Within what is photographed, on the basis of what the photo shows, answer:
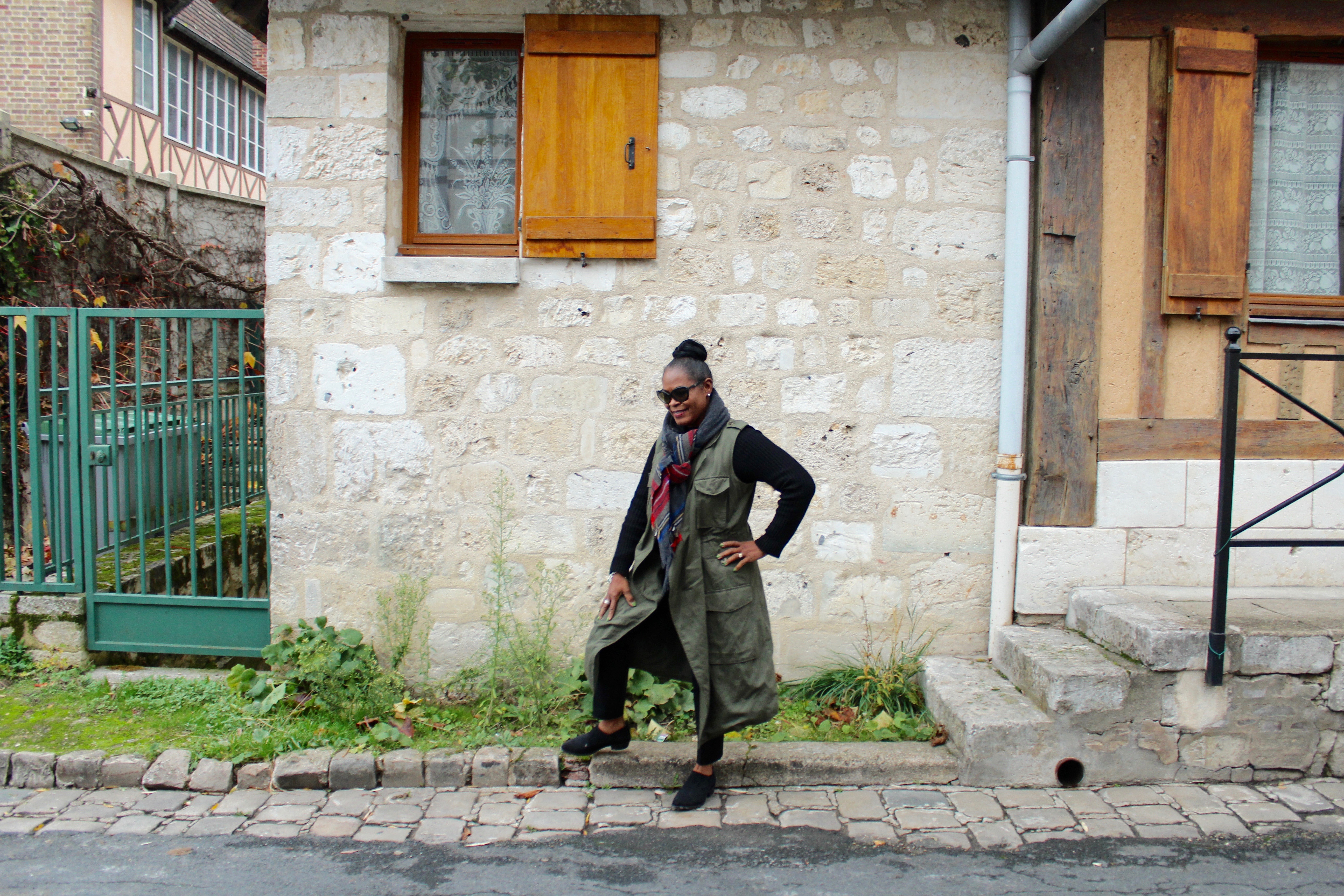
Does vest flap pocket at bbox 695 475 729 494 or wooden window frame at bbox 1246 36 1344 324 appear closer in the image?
vest flap pocket at bbox 695 475 729 494

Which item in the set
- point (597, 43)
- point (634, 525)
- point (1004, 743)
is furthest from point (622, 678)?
point (597, 43)

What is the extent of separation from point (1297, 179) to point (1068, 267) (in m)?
1.29

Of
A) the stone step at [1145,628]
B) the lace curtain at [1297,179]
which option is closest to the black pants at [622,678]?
the stone step at [1145,628]

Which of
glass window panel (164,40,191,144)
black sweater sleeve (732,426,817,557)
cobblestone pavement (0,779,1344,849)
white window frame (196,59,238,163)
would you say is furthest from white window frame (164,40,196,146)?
black sweater sleeve (732,426,817,557)

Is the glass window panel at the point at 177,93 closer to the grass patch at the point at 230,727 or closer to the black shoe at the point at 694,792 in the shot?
the grass patch at the point at 230,727

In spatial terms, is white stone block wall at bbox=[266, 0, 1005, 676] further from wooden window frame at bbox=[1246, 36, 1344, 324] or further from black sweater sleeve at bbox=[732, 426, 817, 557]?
wooden window frame at bbox=[1246, 36, 1344, 324]

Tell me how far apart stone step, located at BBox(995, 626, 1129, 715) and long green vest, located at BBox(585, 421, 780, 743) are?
44.3 inches

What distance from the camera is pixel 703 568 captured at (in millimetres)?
3121

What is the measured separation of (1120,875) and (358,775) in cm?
267

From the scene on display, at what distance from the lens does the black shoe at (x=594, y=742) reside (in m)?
3.41

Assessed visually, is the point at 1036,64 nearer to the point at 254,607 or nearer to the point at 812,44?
the point at 812,44

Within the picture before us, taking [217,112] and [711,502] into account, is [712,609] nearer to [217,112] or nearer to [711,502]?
[711,502]

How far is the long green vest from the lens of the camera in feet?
10.2

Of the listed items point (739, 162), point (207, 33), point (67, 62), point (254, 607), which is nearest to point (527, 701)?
point (254, 607)
